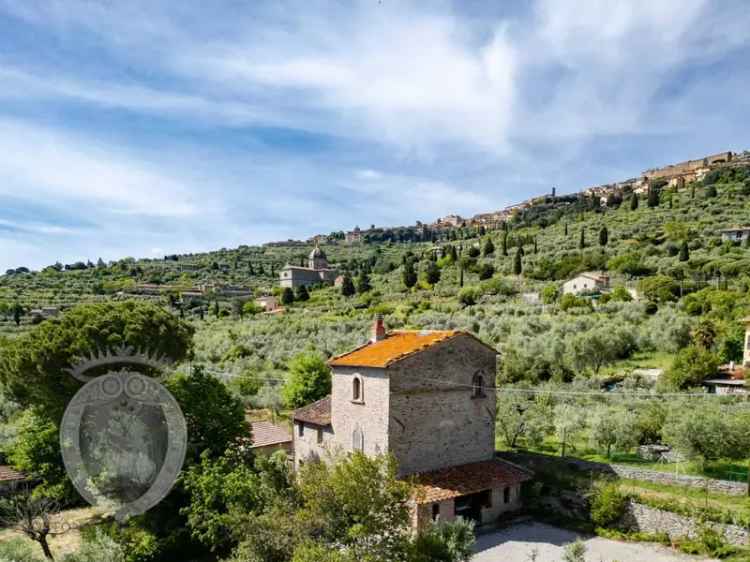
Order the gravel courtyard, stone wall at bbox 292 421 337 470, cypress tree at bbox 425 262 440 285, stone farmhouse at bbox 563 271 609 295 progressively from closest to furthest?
the gravel courtyard < stone wall at bbox 292 421 337 470 < stone farmhouse at bbox 563 271 609 295 < cypress tree at bbox 425 262 440 285

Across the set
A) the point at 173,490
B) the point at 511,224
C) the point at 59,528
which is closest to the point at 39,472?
the point at 59,528

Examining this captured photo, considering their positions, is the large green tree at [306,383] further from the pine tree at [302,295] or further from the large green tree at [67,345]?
the pine tree at [302,295]

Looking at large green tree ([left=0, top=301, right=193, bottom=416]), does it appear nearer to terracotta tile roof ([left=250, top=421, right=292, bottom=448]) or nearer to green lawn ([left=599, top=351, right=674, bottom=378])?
terracotta tile roof ([left=250, top=421, right=292, bottom=448])

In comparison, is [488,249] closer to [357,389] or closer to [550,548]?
[357,389]

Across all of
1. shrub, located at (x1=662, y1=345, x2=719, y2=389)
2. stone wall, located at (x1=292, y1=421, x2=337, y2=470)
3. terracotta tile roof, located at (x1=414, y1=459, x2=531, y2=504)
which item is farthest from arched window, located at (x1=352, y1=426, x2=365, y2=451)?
shrub, located at (x1=662, y1=345, x2=719, y2=389)

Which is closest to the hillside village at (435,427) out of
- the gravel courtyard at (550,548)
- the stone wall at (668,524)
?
the stone wall at (668,524)

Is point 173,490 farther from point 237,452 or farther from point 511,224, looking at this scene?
point 511,224

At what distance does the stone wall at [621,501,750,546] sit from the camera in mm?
16156

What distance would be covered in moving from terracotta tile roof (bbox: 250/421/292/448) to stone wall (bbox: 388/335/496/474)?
32.1 ft

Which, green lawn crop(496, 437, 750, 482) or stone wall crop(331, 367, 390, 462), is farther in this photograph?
green lawn crop(496, 437, 750, 482)

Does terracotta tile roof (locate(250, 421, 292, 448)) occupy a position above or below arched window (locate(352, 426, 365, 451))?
below

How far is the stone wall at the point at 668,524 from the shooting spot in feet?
53.0

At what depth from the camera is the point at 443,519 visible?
59.8ft

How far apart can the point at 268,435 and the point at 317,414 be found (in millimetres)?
5497
